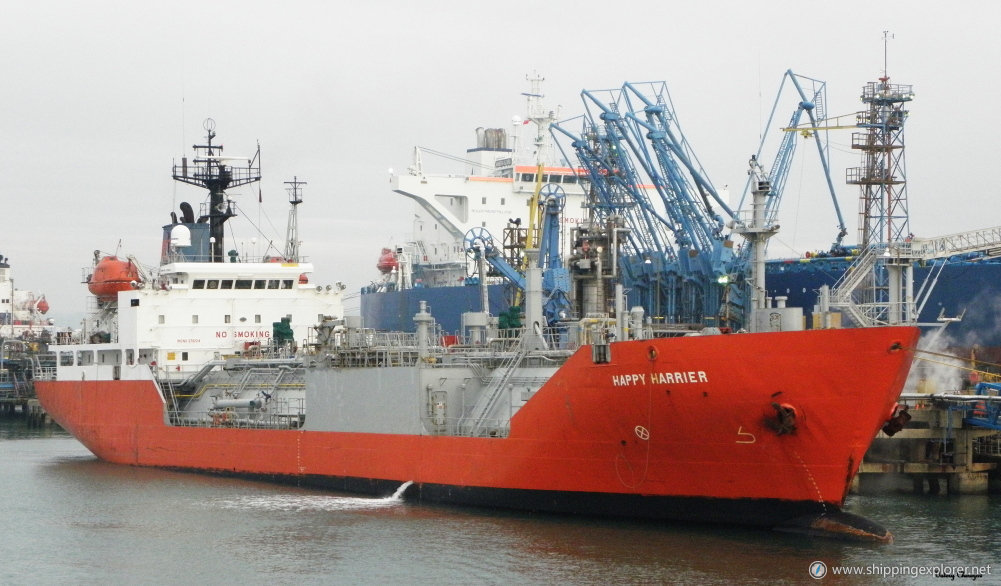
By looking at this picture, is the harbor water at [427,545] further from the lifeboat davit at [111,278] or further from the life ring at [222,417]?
the lifeboat davit at [111,278]

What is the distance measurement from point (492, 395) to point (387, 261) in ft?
123

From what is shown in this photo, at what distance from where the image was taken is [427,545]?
2208 centimetres

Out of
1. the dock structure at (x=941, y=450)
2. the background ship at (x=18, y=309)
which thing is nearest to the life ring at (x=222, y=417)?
the dock structure at (x=941, y=450)

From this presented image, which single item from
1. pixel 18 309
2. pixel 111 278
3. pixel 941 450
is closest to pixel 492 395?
pixel 941 450

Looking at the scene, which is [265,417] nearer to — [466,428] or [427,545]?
[466,428]

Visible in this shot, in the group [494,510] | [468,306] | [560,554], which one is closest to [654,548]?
[560,554]

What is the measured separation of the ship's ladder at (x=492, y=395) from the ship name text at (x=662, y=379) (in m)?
3.69

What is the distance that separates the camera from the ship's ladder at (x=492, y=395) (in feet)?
84.1

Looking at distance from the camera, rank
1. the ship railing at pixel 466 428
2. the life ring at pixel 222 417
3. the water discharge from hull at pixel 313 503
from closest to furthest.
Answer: the ship railing at pixel 466 428
the water discharge from hull at pixel 313 503
the life ring at pixel 222 417

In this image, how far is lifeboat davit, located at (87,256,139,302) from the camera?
37.8 m

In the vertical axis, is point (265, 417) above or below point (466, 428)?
below

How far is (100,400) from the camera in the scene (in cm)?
3684

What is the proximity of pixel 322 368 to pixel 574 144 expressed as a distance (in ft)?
55.0

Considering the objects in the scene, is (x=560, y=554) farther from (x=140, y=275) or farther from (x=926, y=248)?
(x=140, y=275)
